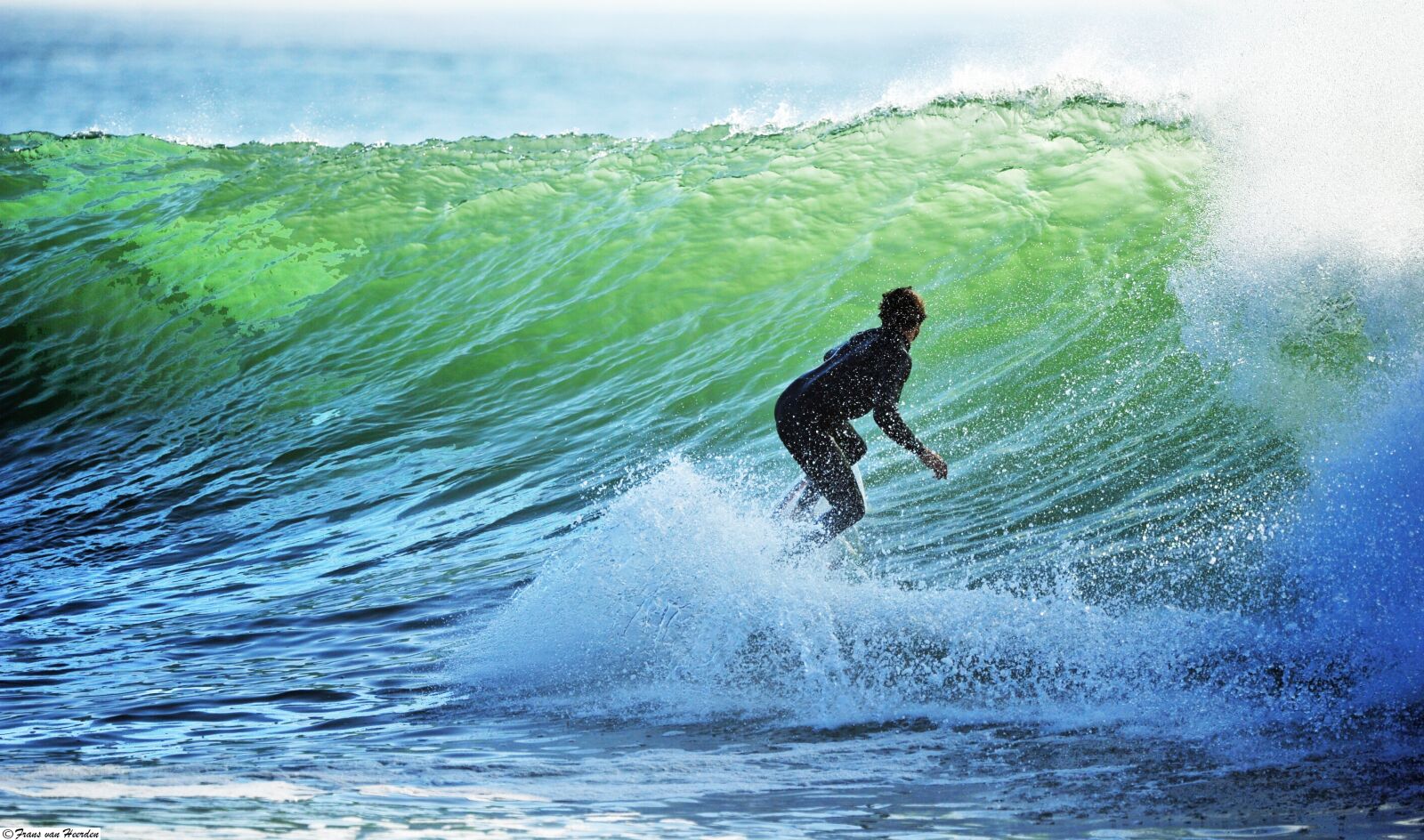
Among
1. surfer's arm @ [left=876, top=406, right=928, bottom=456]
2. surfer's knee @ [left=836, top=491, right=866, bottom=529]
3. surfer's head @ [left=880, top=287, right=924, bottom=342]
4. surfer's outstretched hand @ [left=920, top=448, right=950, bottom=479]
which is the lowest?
surfer's knee @ [left=836, top=491, right=866, bottom=529]

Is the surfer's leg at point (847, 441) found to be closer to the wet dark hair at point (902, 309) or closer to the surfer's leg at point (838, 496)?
the surfer's leg at point (838, 496)

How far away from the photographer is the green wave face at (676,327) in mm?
7656

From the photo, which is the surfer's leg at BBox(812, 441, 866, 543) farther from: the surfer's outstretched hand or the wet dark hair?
the wet dark hair

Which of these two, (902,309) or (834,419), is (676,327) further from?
(902,309)

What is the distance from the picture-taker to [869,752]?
181 inches

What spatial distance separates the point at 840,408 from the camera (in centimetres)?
637

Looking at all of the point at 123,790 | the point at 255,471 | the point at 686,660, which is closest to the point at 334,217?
the point at 255,471

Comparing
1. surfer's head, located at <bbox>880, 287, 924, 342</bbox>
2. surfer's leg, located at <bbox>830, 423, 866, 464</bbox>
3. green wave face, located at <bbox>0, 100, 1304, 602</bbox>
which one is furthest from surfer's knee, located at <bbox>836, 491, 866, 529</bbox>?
surfer's head, located at <bbox>880, 287, 924, 342</bbox>

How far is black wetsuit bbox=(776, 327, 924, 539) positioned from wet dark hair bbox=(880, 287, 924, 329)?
8cm

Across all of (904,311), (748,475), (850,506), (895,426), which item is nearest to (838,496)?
(850,506)

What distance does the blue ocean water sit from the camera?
4.43 metres

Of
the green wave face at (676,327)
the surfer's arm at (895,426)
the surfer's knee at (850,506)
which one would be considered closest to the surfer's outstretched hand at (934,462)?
the surfer's arm at (895,426)

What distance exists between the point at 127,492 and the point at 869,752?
709cm

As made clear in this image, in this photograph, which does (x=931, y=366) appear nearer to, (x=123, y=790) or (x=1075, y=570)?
(x=1075, y=570)
